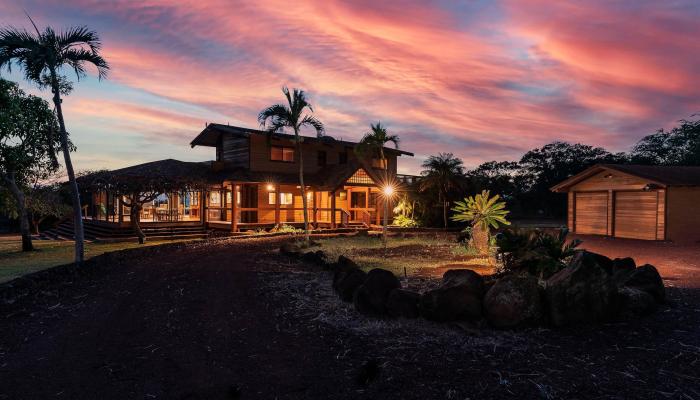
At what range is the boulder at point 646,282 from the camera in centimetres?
757

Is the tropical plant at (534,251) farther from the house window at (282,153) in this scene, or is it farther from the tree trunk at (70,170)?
the house window at (282,153)

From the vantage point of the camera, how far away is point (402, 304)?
719 centimetres

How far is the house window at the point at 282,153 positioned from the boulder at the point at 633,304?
2384 centimetres

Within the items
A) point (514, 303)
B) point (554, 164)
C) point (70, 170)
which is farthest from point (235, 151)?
point (554, 164)

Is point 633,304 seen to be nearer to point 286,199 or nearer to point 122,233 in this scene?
point 122,233

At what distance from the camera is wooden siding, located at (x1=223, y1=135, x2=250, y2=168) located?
2753cm

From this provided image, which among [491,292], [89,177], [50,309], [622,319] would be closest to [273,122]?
[89,177]

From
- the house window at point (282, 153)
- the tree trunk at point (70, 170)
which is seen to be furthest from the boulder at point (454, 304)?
the house window at point (282, 153)

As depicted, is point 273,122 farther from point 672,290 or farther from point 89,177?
point 672,290

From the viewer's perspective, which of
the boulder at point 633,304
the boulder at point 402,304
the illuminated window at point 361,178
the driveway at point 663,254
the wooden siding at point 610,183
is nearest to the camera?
the boulder at point 633,304

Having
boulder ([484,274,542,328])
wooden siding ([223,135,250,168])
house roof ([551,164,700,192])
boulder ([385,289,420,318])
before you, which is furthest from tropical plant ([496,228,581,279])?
wooden siding ([223,135,250,168])

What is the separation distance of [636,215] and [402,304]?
19.7m

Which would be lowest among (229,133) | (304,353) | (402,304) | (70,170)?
(304,353)

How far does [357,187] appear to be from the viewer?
96.9ft
